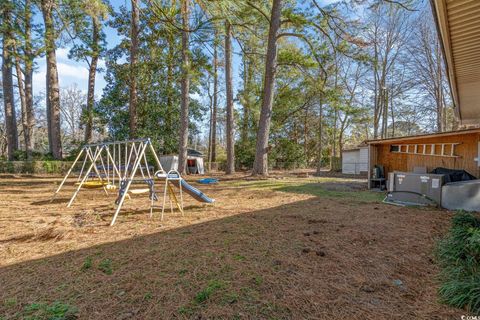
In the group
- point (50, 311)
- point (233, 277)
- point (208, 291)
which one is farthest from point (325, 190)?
point (50, 311)

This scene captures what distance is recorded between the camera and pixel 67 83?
30.1 meters

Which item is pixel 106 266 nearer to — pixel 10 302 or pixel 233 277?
pixel 10 302

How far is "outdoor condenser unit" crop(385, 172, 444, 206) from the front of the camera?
6043 millimetres

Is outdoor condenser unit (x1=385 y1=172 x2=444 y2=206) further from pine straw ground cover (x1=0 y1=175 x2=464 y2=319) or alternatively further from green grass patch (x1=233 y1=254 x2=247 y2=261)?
green grass patch (x1=233 y1=254 x2=247 y2=261)

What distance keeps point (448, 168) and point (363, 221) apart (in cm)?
563

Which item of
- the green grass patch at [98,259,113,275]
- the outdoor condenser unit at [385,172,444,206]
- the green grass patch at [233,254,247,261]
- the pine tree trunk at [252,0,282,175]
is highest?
the pine tree trunk at [252,0,282,175]

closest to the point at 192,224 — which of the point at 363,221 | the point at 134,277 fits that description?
the point at 134,277

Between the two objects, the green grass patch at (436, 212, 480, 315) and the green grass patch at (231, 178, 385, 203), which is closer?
the green grass patch at (436, 212, 480, 315)

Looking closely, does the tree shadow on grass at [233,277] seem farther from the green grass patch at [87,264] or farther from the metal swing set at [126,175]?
the metal swing set at [126,175]

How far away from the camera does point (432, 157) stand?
27.7 feet

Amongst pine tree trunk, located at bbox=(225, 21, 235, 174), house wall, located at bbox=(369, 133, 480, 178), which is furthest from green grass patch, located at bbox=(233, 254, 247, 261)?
pine tree trunk, located at bbox=(225, 21, 235, 174)

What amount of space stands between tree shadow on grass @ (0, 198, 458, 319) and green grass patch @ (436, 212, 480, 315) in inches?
4.9

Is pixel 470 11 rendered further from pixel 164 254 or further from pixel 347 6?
pixel 347 6

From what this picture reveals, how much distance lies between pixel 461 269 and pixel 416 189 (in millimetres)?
4620
